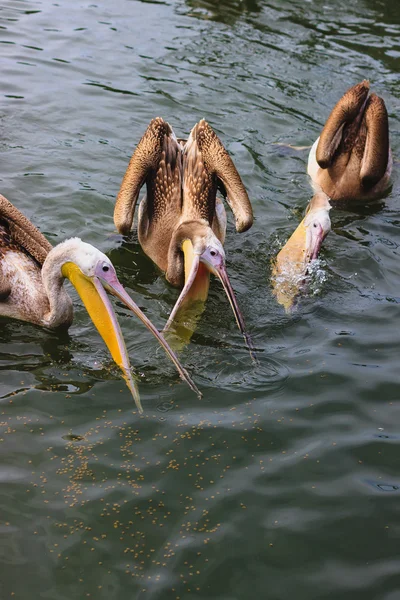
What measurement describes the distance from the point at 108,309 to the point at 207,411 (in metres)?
0.86

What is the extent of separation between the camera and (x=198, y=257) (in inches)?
213

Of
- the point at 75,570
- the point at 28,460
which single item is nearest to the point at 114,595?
the point at 75,570

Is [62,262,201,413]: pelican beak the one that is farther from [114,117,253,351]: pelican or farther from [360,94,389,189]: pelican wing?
[360,94,389,189]: pelican wing

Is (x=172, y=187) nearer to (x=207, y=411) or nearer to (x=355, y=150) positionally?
(x=355, y=150)

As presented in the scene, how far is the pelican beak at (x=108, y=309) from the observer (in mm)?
4449

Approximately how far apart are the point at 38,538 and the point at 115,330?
53.8 inches

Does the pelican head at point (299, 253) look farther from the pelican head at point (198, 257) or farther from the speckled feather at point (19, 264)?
the speckled feather at point (19, 264)

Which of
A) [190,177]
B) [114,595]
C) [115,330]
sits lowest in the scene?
[114,595]

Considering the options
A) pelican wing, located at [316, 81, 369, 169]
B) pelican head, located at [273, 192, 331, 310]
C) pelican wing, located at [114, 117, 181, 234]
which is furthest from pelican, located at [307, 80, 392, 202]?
pelican wing, located at [114, 117, 181, 234]

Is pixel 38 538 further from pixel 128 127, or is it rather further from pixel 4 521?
pixel 128 127

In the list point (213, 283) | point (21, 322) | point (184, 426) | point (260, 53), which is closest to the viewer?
point (184, 426)

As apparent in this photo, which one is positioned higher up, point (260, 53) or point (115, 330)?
point (260, 53)

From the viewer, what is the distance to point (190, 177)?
6.12m

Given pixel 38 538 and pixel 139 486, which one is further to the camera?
pixel 139 486
